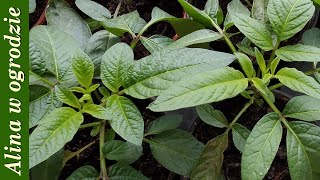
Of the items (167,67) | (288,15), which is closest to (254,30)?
(288,15)

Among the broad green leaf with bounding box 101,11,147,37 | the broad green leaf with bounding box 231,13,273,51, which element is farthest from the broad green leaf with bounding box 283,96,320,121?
the broad green leaf with bounding box 101,11,147,37

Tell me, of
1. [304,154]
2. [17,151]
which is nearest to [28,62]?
[17,151]

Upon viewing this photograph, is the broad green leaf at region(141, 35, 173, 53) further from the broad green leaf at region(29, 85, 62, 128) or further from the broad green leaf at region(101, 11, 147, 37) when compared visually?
the broad green leaf at region(29, 85, 62, 128)

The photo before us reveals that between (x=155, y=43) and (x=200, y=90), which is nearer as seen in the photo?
(x=200, y=90)

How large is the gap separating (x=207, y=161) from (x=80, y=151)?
0.27 m

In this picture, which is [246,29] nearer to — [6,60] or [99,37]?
[99,37]

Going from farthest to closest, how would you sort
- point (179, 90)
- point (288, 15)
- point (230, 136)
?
point (230, 136) < point (288, 15) < point (179, 90)

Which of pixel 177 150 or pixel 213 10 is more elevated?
pixel 213 10

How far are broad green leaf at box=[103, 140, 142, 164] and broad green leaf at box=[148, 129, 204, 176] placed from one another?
5 centimetres

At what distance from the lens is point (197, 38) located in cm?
82

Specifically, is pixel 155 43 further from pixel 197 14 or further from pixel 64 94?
pixel 64 94

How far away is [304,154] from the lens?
75cm

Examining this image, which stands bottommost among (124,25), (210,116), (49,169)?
Result: (49,169)

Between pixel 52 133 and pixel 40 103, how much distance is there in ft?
0.27
